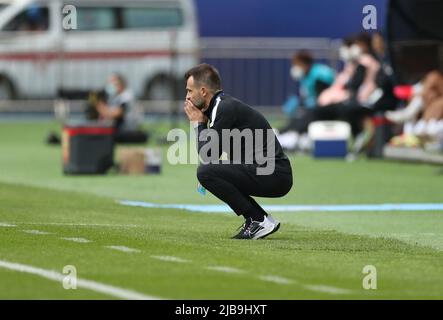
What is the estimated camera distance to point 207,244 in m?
12.9

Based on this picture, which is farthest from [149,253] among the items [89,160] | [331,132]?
[331,132]

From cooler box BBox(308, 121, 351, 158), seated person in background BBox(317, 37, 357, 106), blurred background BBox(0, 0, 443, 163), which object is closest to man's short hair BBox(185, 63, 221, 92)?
cooler box BBox(308, 121, 351, 158)

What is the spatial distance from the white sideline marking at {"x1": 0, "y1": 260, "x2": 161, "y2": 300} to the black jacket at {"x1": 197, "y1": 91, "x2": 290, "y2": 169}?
93.9 inches

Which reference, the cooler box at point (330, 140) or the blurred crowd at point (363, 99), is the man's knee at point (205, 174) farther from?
the cooler box at point (330, 140)

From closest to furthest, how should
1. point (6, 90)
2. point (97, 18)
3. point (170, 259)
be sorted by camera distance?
point (170, 259)
point (6, 90)
point (97, 18)

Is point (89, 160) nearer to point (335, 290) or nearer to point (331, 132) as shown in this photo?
point (331, 132)

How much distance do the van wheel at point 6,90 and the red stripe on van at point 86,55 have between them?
574 millimetres

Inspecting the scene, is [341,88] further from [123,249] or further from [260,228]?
[123,249]

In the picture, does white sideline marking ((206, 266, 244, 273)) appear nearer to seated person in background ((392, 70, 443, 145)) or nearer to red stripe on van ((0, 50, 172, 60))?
seated person in background ((392, 70, 443, 145))

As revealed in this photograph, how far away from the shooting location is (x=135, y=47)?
38250 millimetres

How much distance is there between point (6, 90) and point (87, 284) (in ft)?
92.2

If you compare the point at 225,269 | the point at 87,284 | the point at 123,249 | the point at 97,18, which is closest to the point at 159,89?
the point at 97,18

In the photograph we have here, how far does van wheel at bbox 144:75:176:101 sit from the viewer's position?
126 ft
